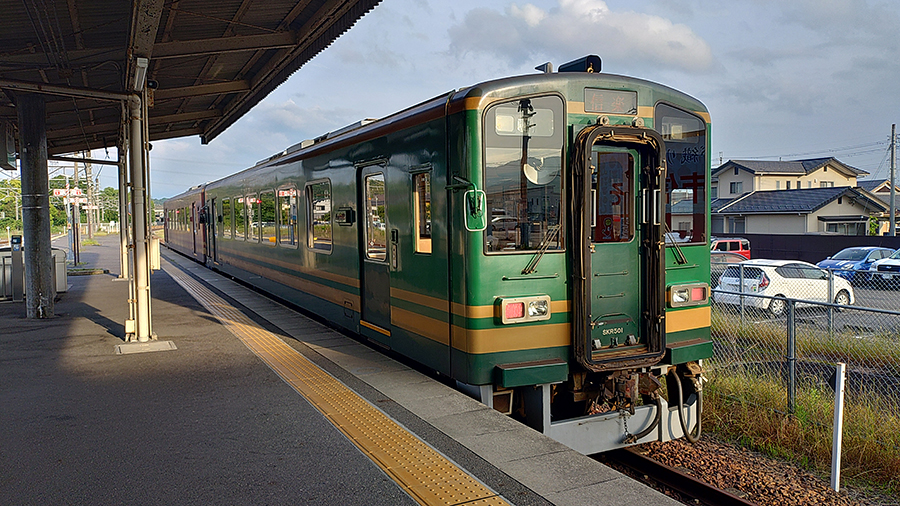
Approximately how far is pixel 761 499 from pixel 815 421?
176 centimetres

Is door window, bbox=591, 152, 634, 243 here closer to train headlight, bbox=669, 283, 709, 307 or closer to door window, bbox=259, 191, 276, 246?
train headlight, bbox=669, 283, 709, 307

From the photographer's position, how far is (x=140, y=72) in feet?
26.3

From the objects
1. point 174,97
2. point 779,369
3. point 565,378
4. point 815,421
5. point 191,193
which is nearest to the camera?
point 565,378

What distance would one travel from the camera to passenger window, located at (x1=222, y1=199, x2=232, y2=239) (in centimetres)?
1641

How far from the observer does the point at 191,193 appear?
2302 centimetres

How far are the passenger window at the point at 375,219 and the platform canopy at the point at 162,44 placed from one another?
7.42ft

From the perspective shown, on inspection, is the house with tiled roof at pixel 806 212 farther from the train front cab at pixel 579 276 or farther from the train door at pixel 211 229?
the train front cab at pixel 579 276

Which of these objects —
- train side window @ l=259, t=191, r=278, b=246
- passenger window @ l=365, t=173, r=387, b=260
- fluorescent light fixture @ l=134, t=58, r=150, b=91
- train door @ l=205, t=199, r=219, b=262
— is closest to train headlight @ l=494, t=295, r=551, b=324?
passenger window @ l=365, t=173, r=387, b=260

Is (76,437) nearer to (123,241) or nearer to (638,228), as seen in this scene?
(638,228)

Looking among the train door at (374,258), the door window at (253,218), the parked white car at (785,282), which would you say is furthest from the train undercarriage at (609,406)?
the door window at (253,218)

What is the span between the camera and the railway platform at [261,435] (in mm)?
3992

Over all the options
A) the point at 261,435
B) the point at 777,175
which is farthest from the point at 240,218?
the point at 777,175

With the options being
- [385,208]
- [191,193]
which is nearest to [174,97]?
[385,208]

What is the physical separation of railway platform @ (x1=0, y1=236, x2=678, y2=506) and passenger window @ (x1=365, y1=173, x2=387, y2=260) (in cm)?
122
